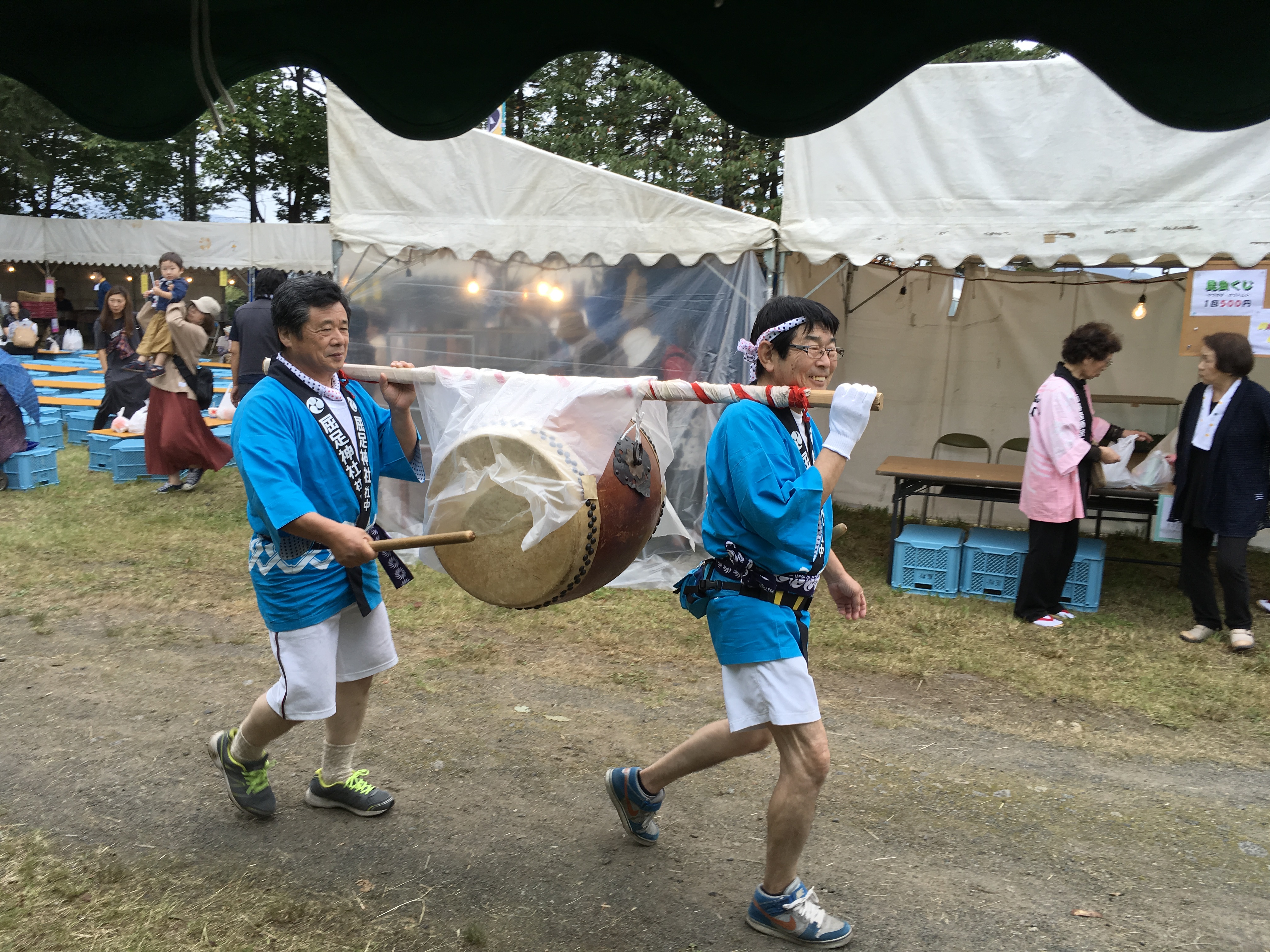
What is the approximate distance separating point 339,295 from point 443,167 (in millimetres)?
4336

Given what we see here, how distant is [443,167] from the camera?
6.78 metres

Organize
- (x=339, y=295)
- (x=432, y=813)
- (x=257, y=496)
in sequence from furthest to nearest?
(x=432, y=813) → (x=339, y=295) → (x=257, y=496)

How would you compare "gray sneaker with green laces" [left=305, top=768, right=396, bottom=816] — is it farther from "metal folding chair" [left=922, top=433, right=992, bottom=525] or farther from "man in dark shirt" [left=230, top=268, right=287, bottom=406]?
"metal folding chair" [left=922, top=433, right=992, bottom=525]

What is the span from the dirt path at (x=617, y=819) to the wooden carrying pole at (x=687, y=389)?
1.56m

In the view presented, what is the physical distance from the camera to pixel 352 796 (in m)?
3.30

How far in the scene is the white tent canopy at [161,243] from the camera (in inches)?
800

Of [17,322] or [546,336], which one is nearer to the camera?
[546,336]

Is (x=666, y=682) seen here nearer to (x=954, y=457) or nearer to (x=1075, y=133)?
(x=1075, y=133)

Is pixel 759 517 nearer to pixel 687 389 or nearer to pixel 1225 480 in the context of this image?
pixel 687 389

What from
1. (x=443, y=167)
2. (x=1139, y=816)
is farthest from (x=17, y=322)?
(x=1139, y=816)

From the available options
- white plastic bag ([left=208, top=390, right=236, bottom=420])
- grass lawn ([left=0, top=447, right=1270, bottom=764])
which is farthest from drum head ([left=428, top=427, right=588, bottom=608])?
white plastic bag ([left=208, top=390, right=236, bottom=420])

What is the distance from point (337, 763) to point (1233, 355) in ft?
17.7

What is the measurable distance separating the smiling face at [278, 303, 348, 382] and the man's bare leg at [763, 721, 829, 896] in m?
1.71

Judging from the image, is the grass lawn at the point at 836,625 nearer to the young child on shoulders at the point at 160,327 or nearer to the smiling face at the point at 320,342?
the young child on shoulders at the point at 160,327
